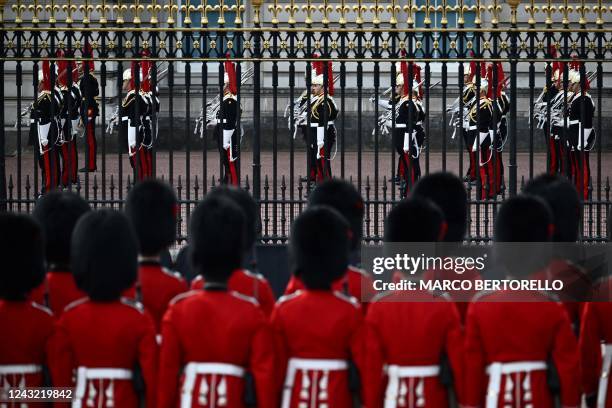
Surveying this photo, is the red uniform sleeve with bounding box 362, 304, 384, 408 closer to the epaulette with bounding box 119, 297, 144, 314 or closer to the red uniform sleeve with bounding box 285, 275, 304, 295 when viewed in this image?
the red uniform sleeve with bounding box 285, 275, 304, 295

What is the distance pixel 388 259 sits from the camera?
601 centimetres

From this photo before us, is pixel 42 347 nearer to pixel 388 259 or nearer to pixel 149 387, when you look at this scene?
pixel 149 387

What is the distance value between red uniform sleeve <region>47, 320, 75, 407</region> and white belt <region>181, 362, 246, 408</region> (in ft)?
1.52

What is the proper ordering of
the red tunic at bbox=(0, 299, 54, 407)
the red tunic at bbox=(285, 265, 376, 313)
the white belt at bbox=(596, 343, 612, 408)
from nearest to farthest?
the red tunic at bbox=(0, 299, 54, 407), the white belt at bbox=(596, 343, 612, 408), the red tunic at bbox=(285, 265, 376, 313)

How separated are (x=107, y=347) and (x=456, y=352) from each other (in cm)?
134

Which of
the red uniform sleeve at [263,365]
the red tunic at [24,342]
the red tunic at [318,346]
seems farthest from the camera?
the red tunic at [24,342]

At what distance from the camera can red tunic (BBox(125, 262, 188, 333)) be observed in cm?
586

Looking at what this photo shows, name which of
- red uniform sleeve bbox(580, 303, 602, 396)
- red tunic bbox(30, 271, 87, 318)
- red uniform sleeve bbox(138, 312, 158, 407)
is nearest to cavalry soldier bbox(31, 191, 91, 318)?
red tunic bbox(30, 271, 87, 318)

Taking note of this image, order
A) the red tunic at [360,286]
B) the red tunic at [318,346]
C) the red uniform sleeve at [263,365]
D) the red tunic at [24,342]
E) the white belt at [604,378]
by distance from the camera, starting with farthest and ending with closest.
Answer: the red tunic at [360,286] → the white belt at [604,378] → the red tunic at [24,342] → the red tunic at [318,346] → the red uniform sleeve at [263,365]

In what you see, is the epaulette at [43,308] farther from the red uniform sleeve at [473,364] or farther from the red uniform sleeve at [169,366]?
the red uniform sleeve at [473,364]

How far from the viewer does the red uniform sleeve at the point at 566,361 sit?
5273mm

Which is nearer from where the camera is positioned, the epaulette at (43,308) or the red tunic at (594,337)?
the epaulette at (43,308)

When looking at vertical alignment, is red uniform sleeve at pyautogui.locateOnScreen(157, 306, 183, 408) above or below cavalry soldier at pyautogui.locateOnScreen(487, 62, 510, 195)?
below

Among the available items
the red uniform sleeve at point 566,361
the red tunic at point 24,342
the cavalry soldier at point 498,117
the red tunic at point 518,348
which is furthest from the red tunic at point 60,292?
the cavalry soldier at point 498,117
